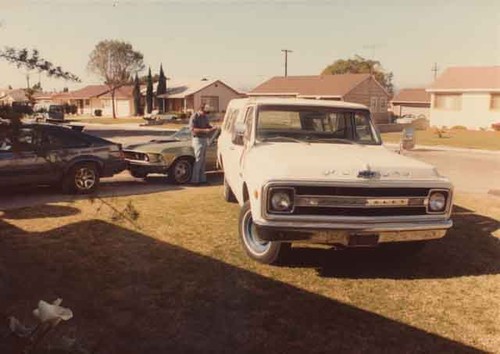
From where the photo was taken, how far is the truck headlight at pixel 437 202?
5234 mm

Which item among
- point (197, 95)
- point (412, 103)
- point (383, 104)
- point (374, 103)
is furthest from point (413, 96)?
point (197, 95)

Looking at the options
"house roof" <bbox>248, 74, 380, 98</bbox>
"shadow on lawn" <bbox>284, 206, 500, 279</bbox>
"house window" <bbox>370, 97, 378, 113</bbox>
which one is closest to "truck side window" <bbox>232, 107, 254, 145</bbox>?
"shadow on lawn" <bbox>284, 206, 500, 279</bbox>

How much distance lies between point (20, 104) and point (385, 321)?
133 inches

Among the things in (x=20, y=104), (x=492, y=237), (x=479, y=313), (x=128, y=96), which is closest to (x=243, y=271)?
(x=479, y=313)

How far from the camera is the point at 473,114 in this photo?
1506 inches

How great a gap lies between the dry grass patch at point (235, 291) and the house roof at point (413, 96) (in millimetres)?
61758

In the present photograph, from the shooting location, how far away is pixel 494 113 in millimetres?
37250

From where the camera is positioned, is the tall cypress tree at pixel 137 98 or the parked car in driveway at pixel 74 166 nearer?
the parked car in driveway at pixel 74 166

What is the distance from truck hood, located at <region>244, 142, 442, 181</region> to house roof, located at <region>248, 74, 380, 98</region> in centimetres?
4336

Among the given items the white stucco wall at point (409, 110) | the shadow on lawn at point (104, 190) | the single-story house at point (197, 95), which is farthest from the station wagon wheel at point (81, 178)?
the white stucco wall at point (409, 110)

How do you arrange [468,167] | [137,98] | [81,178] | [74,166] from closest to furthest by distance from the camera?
[74,166], [81,178], [468,167], [137,98]

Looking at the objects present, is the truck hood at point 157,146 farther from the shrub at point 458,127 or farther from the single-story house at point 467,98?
the single-story house at point 467,98

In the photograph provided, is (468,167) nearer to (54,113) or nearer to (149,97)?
(54,113)

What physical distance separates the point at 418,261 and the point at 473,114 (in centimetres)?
3618
